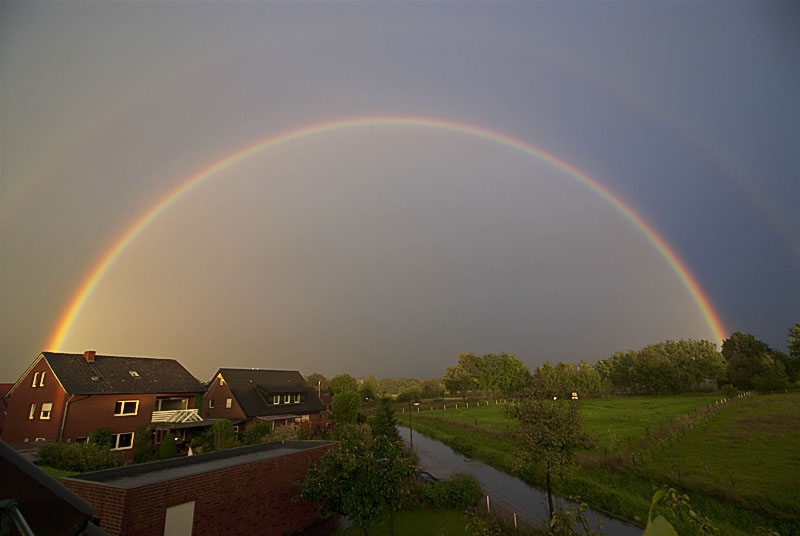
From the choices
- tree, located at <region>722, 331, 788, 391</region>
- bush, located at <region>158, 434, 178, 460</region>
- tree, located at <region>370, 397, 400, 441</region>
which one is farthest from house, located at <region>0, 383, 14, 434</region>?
tree, located at <region>722, 331, 788, 391</region>

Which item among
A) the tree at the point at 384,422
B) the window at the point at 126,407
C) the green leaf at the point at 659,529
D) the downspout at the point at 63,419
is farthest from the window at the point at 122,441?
the green leaf at the point at 659,529

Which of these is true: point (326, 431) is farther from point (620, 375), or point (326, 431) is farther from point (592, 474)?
point (620, 375)

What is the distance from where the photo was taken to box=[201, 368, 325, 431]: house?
3509cm

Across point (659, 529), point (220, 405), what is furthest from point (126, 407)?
point (659, 529)

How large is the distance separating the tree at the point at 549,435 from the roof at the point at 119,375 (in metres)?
27.7

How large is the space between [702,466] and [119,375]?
124 feet

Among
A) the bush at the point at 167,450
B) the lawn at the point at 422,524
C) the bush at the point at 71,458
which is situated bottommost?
the lawn at the point at 422,524

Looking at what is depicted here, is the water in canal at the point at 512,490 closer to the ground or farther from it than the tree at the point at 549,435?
closer to the ground

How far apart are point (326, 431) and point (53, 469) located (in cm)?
1883

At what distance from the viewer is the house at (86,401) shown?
26.8 metres

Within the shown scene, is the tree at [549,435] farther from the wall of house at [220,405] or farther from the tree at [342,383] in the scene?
the tree at [342,383]

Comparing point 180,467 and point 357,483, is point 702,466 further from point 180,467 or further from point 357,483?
point 180,467

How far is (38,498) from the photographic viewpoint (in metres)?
1.42

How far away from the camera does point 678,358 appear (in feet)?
286
